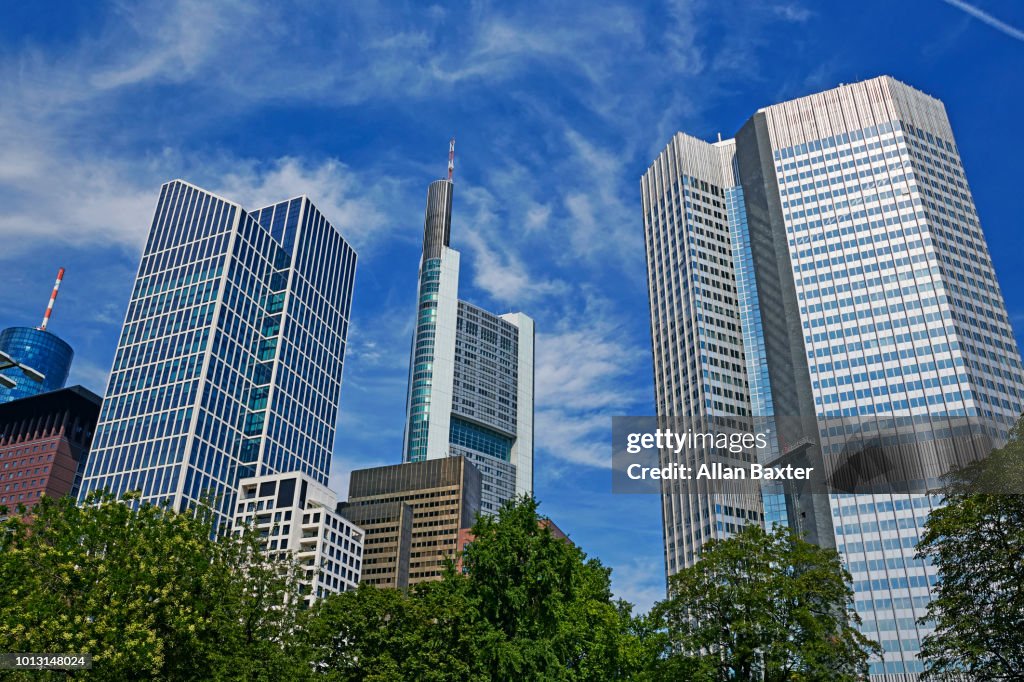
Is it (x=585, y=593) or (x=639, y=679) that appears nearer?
(x=639, y=679)

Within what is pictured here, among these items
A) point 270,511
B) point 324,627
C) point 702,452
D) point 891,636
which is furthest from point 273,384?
point 324,627

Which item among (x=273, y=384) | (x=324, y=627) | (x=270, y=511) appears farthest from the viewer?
(x=273, y=384)

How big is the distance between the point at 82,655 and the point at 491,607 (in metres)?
17.7

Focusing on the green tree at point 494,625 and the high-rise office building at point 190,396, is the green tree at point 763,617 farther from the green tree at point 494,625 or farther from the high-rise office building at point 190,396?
the high-rise office building at point 190,396

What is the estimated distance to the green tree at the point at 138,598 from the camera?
99.3 feet

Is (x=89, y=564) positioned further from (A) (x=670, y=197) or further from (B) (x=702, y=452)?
(A) (x=670, y=197)

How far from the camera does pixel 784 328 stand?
155250 mm

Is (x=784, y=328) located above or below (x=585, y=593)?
above

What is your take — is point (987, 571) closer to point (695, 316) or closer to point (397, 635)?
point (397, 635)

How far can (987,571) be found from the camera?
103ft

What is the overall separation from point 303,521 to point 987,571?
160 m

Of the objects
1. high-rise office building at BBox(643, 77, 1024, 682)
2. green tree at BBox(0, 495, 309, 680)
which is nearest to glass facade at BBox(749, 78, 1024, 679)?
high-rise office building at BBox(643, 77, 1024, 682)

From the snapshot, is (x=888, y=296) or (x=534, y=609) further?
(x=888, y=296)

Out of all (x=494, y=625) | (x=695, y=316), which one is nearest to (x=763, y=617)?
(x=494, y=625)
